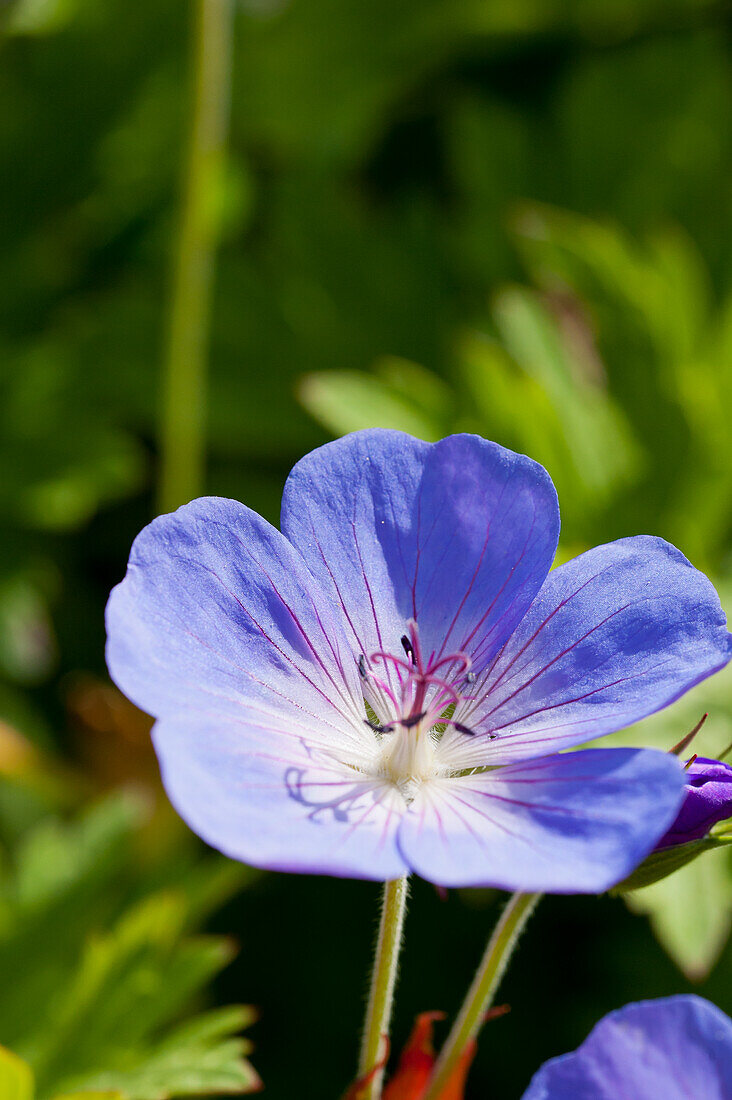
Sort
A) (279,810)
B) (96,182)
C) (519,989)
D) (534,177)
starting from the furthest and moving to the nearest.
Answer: (534,177), (96,182), (519,989), (279,810)

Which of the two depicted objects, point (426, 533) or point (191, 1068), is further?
point (191, 1068)

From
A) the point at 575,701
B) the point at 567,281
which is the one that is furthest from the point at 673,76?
the point at 575,701

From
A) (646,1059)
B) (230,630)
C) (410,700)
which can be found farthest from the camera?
(410,700)

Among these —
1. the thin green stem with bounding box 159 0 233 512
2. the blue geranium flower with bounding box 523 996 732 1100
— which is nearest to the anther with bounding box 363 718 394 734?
the blue geranium flower with bounding box 523 996 732 1100

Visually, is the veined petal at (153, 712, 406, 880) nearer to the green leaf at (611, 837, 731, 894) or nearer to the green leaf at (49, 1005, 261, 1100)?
the green leaf at (611, 837, 731, 894)

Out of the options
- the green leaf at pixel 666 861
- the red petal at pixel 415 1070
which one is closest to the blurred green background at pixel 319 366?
the red petal at pixel 415 1070

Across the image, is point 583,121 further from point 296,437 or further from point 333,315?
point 296,437

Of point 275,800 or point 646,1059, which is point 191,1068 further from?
point 646,1059

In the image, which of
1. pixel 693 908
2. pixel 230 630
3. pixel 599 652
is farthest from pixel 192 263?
pixel 693 908
